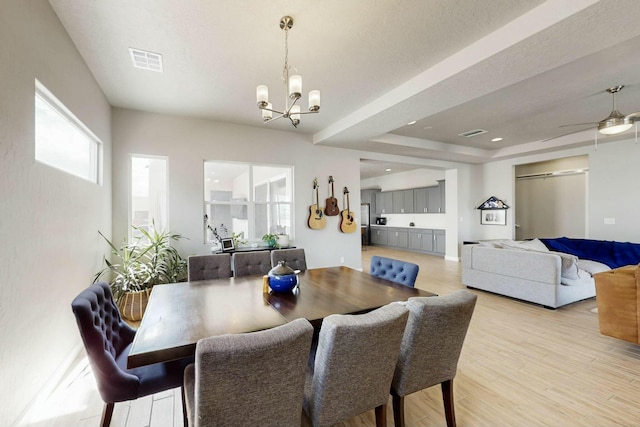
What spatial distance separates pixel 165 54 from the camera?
8.72ft

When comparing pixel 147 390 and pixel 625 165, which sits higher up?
pixel 625 165

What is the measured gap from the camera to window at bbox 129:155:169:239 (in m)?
4.16

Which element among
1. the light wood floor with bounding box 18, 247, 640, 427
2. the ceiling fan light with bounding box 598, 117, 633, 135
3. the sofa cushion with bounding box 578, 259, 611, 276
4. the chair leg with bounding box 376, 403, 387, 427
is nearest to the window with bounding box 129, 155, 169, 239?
the light wood floor with bounding box 18, 247, 640, 427

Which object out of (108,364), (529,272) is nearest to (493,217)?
(529,272)

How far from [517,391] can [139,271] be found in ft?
13.5

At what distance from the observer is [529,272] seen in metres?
3.84

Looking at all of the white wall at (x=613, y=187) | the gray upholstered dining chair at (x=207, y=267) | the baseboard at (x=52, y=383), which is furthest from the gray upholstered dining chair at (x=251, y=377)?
the white wall at (x=613, y=187)

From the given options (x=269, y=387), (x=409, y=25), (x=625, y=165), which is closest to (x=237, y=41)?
(x=409, y=25)

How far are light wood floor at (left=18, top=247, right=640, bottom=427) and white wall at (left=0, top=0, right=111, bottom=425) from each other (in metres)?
0.32

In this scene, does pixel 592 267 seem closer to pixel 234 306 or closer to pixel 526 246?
pixel 526 246

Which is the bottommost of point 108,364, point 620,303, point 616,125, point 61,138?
point 620,303

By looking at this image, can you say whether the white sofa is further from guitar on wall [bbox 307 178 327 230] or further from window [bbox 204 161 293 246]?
window [bbox 204 161 293 246]

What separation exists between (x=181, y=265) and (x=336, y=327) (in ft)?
11.7

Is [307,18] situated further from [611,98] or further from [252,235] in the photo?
[611,98]
